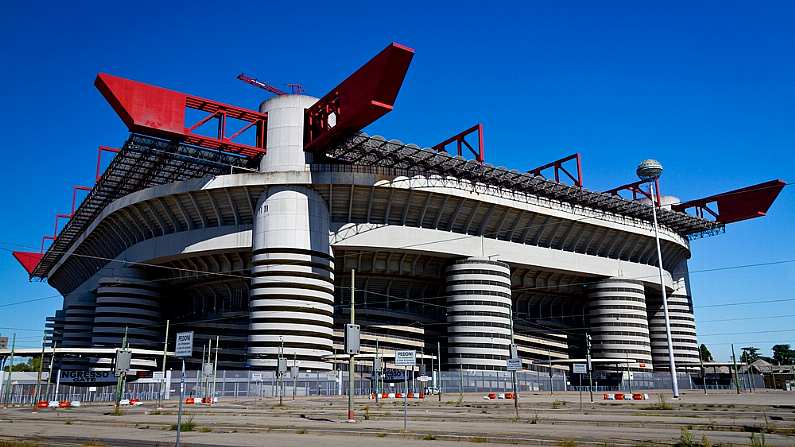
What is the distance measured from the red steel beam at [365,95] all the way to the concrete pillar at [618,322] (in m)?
45.7

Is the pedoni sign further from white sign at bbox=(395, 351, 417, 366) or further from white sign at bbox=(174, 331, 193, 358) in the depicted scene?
white sign at bbox=(174, 331, 193, 358)

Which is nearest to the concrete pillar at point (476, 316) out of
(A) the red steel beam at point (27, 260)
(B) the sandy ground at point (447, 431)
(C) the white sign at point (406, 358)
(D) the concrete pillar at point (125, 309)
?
A: (D) the concrete pillar at point (125, 309)

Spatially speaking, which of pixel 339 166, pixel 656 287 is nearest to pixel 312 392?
pixel 339 166

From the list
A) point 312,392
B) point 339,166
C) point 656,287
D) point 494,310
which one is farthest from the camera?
point 656,287

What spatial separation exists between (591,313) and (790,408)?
2370 inches

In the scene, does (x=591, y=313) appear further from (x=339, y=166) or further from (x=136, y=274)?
(x=136, y=274)

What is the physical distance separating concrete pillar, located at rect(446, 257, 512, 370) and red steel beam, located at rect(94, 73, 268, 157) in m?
27.5

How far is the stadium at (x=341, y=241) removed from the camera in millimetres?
64250

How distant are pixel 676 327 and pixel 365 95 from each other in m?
71.6

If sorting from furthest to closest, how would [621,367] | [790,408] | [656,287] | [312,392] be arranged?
[656,287] → [621,367] → [312,392] → [790,408]

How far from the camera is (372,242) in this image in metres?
70.6

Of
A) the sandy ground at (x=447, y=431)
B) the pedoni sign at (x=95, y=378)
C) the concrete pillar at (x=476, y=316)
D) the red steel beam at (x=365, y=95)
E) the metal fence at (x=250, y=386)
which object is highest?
the red steel beam at (x=365, y=95)

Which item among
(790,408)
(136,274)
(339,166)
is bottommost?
(790,408)

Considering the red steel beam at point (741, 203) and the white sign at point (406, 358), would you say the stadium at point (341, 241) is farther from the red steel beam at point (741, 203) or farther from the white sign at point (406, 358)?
the white sign at point (406, 358)
